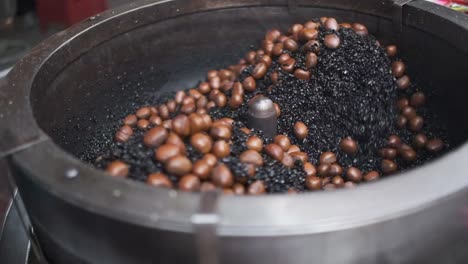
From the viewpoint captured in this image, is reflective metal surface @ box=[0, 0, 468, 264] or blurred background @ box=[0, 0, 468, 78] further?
blurred background @ box=[0, 0, 468, 78]

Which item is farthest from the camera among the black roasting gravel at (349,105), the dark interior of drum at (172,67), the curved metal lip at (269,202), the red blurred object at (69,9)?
the red blurred object at (69,9)

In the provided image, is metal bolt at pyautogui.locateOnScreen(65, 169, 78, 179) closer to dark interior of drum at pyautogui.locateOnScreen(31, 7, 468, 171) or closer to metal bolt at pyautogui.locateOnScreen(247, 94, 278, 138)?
dark interior of drum at pyautogui.locateOnScreen(31, 7, 468, 171)

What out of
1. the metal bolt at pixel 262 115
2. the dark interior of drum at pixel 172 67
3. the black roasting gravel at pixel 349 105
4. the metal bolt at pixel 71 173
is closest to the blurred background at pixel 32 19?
the dark interior of drum at pixel 172 67

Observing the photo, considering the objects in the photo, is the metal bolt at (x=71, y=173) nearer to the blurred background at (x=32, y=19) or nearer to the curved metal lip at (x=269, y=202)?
the curved metal lip at (x=269, y=202)

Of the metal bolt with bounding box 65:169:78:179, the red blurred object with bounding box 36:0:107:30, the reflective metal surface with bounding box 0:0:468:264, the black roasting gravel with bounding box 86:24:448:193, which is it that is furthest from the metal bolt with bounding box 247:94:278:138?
the red blurred object with bounding box 36:0:107:30

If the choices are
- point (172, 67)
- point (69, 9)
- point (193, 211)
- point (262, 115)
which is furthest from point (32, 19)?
point (193, 211)

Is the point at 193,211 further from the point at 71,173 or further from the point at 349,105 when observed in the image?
the point at 349,105
